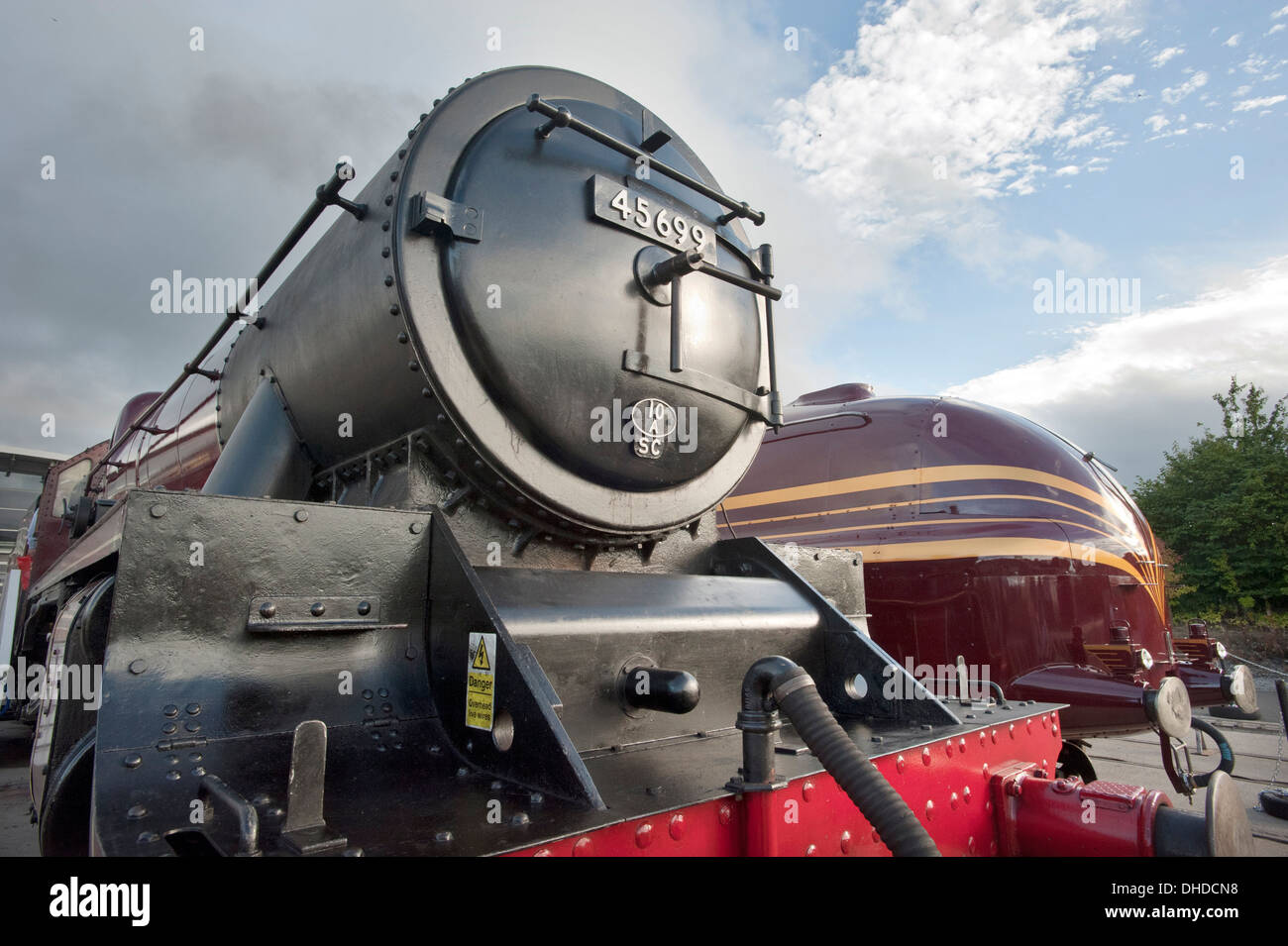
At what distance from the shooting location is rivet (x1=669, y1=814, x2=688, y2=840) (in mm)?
1291

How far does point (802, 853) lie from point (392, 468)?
4.65 feet

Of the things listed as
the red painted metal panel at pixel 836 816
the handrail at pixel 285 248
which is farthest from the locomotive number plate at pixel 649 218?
the red painted metal panel at pixel 836 816

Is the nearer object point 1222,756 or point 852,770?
point 852,770

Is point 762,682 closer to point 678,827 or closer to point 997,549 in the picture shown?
point 678,827

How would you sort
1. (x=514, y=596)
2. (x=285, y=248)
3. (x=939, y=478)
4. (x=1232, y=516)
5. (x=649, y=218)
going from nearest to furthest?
(x=514, y=596) < (x=649, y=218) < (x=285, y=248) < (x=939, y=478) < (x=1232, y=516)

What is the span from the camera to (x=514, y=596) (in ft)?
5.95

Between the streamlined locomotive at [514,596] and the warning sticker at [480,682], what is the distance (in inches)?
0.4

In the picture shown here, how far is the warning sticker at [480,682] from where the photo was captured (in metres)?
1.52

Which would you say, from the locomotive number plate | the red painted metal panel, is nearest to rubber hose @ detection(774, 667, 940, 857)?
the red painted metal panel

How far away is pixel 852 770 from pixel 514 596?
2.92 ft

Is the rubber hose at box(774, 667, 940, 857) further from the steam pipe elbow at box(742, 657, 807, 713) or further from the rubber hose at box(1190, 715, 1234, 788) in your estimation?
the rubber hose at box(1190, 715, 1234, 788)

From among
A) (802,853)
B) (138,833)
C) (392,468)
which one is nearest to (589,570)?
(392,468)

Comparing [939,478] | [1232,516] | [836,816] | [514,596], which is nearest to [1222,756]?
[836,816]

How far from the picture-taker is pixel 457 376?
76.5 inches
